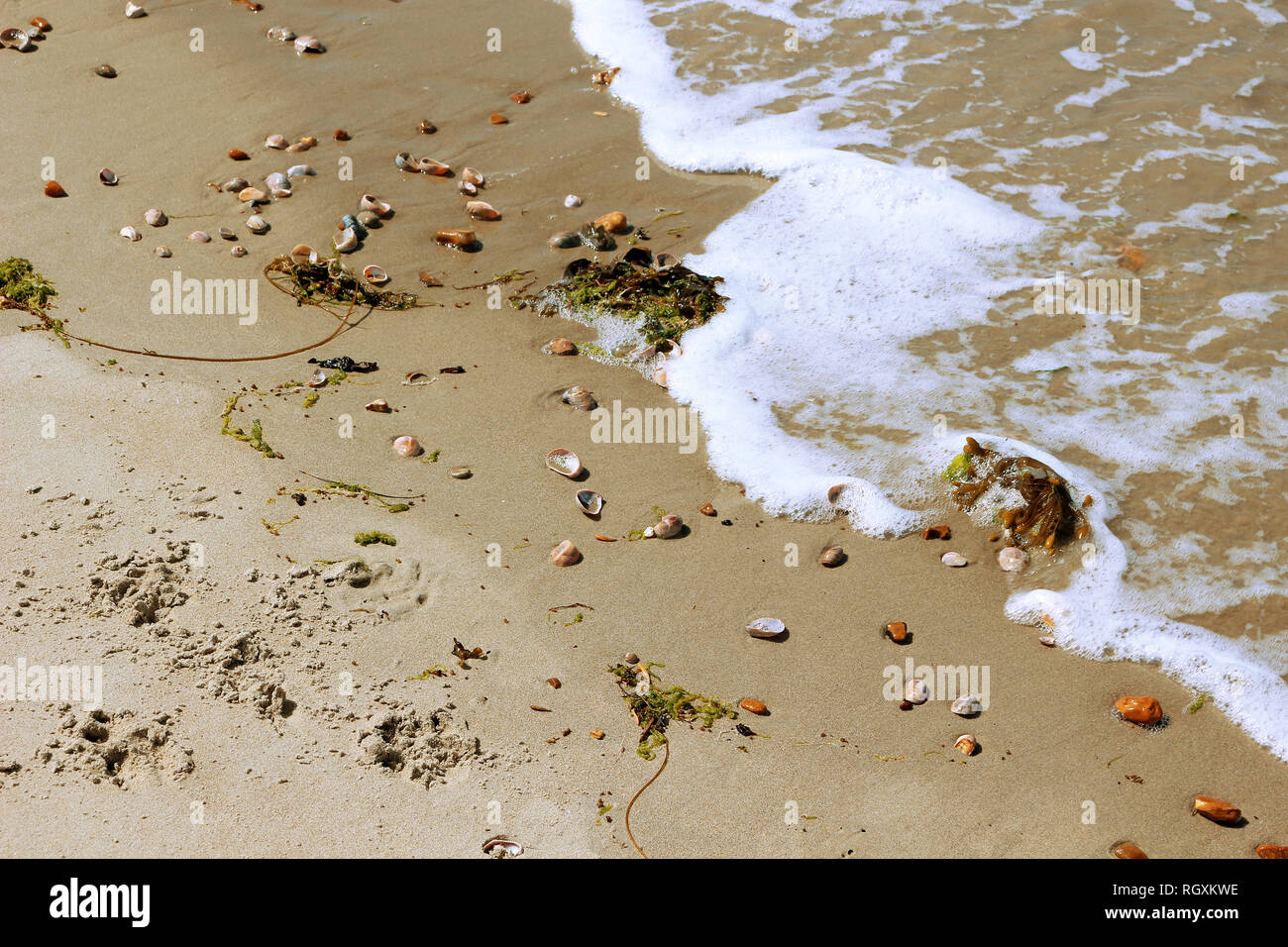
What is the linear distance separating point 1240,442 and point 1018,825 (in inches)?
97.4

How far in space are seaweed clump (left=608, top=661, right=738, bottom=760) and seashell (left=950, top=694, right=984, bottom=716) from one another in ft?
2.65

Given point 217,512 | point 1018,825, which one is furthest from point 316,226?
point 1018,825

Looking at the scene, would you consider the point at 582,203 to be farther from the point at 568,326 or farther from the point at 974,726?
the point at 974,726

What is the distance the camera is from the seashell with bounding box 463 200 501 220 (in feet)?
18.4

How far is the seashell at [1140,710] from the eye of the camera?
335 cm

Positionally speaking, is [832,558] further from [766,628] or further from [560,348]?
[560,348]

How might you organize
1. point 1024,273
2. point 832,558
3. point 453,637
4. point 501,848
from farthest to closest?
point 1024,273, point 832,558, point 453,637, point 501,848

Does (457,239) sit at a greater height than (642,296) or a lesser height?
greater

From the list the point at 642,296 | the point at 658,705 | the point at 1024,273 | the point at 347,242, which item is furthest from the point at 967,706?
the point at 347,242

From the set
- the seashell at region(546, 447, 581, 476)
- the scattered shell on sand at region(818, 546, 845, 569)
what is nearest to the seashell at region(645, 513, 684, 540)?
the seashell at region(546, 447, 581, 476)

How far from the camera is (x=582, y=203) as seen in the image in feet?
19.0

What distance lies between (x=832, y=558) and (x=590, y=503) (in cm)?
104

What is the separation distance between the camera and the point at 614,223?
5.51m
